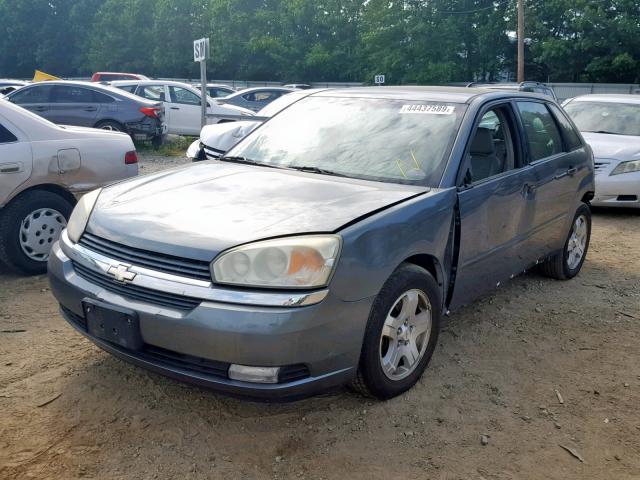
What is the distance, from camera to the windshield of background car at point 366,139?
3699 millimetres

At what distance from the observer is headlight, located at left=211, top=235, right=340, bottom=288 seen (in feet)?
8.97

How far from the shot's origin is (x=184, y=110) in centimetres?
1571

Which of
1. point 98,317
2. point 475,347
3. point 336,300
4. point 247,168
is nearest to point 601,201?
point 475,347

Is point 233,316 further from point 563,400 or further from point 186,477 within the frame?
point 563,400

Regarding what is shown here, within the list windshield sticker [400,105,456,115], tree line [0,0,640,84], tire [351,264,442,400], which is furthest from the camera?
tree line [0,0,640,84]

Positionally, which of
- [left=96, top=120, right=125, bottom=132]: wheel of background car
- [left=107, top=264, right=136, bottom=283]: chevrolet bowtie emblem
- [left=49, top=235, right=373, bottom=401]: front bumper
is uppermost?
[left=96, top=120, right=125, bottom=132]: wheel of background car

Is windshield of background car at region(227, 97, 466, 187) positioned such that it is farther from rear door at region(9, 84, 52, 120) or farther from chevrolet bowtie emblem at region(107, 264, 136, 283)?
rear door at region(9, 84, 52, 120)

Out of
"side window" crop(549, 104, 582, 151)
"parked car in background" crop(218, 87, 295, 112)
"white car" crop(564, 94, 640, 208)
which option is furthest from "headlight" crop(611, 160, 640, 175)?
"parked car in background" crop(218, 87, 295, 112)

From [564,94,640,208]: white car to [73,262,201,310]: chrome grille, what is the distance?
6.91 metres

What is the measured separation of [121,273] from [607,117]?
8.43 meters

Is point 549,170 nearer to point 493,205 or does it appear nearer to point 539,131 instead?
point 539,131

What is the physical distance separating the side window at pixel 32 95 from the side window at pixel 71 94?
16 centimetres

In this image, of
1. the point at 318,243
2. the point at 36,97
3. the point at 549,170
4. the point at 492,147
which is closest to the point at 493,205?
the point at 492,147

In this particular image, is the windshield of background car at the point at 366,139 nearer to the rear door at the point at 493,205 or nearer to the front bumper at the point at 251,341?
the rear door at the point at 493,205
